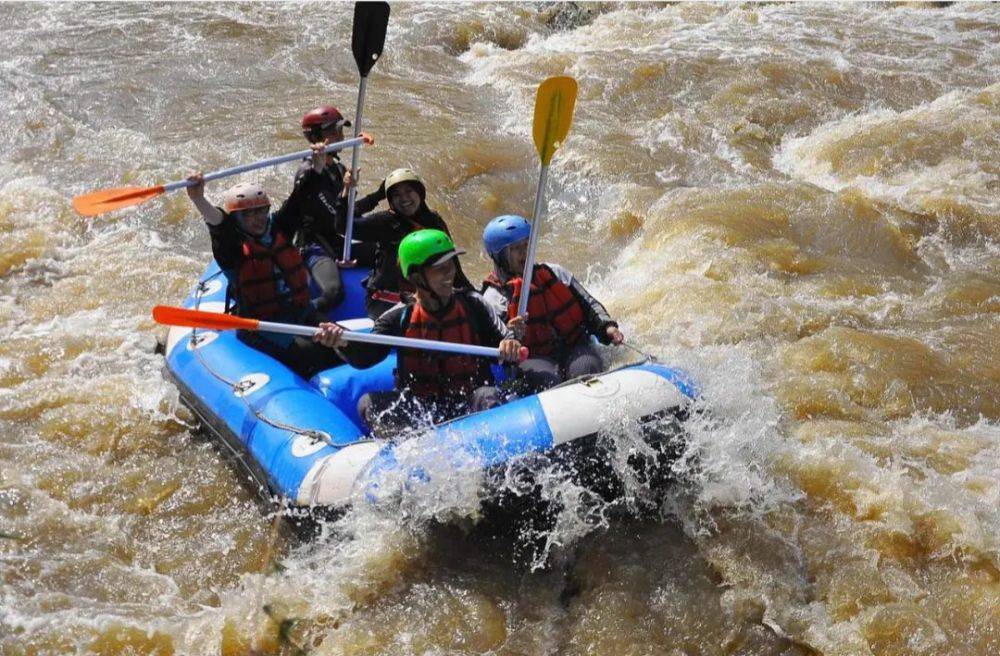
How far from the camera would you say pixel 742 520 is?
4.23 m

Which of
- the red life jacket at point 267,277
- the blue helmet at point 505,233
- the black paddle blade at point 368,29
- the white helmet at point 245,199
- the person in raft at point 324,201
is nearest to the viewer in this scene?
the blue helmet at point 505,233

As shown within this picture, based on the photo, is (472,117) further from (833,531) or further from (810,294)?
(833,531)

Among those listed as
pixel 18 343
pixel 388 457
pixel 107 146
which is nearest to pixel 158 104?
pixel 107 146

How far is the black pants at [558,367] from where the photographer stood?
440 centimetres

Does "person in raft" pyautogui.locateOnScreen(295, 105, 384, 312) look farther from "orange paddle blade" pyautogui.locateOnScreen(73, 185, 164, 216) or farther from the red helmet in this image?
"orange paddle blade" pyautogui.locateOnScreen(73, 185, 164, 216)

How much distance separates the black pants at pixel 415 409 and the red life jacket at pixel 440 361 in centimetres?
4

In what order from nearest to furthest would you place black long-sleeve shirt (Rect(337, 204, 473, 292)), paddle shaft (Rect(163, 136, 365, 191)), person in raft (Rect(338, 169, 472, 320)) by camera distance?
paddle shaft (Rect(163, 136, 365, 191)), person in raft (Rect(338, 169, 472, 320)), black long-sleeve shirt (Rect(337, 204, 473, 292))

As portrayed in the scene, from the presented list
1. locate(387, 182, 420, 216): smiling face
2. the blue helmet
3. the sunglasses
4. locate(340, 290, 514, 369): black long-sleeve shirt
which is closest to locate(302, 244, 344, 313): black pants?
locate(387, 182, 420, 216): smiling face

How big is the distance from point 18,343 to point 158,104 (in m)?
4.23

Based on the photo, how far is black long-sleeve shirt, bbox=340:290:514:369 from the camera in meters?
4.23

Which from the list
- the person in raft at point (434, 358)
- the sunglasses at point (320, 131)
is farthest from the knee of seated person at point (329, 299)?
the person in raft at point (434, 358)

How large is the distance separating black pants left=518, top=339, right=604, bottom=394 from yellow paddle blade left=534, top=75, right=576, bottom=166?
2.80 ft

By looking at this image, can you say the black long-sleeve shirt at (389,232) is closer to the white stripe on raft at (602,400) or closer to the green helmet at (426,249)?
the green helmet at (426,249)

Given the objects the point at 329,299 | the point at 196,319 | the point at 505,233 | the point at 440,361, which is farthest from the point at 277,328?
the point at 329,299
